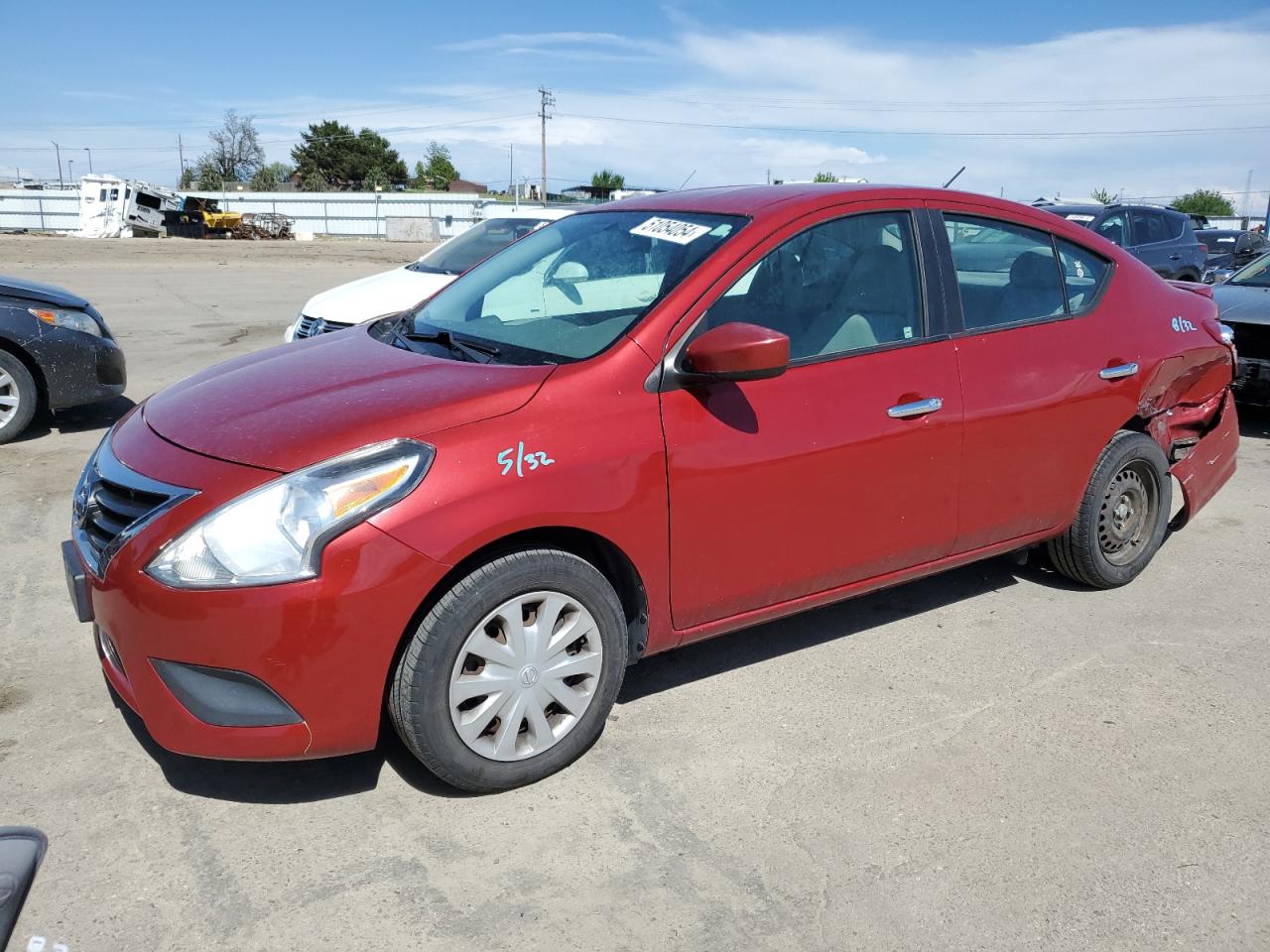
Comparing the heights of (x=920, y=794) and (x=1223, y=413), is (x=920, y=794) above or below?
below

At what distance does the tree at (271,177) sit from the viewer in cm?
8650

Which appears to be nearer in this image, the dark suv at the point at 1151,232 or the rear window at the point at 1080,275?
the rear window at the point at 1080,275

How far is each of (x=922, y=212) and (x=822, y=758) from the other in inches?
80.8

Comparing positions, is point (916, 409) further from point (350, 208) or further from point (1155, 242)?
point (350, 208)

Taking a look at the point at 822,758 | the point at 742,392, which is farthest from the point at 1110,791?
the point at 742,392

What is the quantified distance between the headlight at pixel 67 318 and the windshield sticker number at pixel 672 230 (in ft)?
16.8

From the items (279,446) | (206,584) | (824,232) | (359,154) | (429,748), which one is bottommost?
(429,748)

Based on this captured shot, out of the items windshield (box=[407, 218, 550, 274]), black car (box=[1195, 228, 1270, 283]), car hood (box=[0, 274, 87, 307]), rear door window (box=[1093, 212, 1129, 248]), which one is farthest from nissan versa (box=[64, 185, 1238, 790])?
black car (box=[1195, 228, 1270, 283])

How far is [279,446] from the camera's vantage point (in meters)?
2.85

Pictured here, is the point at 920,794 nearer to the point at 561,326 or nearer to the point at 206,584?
the point at 561,326

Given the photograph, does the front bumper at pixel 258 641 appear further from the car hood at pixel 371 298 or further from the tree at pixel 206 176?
the tree at pixel 206 176

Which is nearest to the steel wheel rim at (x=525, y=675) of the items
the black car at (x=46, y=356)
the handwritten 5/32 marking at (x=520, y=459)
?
the handwritten 5/32 marking at (x=520, y=459)

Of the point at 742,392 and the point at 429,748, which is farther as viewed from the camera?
the point at 742,392

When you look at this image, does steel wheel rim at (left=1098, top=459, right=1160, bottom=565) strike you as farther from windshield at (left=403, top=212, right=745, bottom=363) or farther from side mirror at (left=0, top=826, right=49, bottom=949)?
side mirror at (left=0, top=826, right=49, bottom=949)
